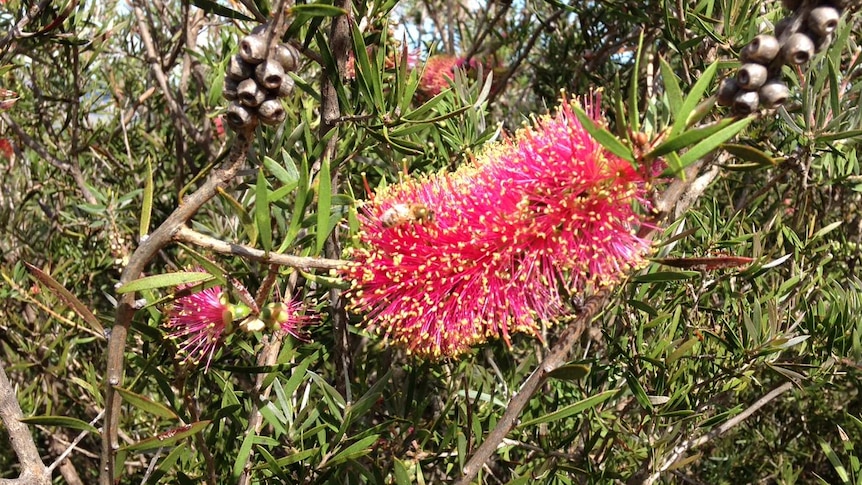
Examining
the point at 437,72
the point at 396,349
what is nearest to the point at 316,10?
the point at 396,349

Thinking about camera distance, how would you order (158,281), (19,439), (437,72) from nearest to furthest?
(158,281), (19,439), (437,72)

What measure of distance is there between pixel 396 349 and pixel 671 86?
1011mm

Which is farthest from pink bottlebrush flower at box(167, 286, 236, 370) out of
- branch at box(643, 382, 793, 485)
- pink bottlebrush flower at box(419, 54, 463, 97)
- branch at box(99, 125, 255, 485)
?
pink bottlebrush flower at box(419, 54, 463, 97)

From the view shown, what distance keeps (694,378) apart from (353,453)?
72cm

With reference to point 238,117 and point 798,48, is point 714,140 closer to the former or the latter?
point 798,48

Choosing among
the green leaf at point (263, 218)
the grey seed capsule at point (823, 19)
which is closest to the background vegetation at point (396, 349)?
the green leaf at point (263, 218)

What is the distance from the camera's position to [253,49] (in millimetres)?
622

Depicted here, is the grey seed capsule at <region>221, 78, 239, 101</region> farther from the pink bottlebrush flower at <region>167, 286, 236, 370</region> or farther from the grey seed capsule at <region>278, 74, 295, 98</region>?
the pink bottlebrush flower at <region>167, 286, 236, 370</region>

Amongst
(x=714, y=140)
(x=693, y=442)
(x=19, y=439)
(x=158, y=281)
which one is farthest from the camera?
(x=693, y=442)

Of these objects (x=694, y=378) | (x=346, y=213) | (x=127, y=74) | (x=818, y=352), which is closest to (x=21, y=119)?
(x=127, y=74)

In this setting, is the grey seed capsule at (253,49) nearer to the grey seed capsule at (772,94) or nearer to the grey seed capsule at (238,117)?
the grey seed capsule at (238,117)

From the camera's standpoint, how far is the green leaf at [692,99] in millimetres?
607

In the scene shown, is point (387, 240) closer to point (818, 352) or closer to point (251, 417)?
point (251, 417)

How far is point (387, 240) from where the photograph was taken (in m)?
0.95
